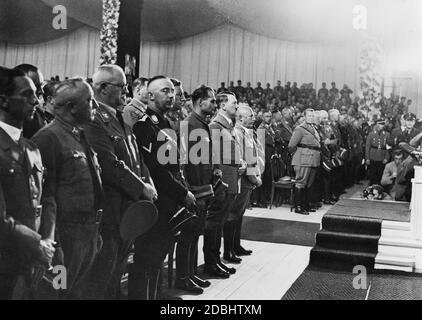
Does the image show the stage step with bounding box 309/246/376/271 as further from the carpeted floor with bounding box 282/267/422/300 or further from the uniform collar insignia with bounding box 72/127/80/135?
the uniform collar insignia with bounding box 72/127/80/135

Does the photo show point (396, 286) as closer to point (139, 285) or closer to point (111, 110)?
point (139, 285)

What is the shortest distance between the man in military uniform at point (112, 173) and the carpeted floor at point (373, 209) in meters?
3.19

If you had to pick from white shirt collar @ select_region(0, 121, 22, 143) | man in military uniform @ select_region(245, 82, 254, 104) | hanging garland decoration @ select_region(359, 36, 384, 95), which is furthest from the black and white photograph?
man in military uniform @ select_region(245, 82, 254, 104)

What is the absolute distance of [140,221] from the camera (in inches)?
111

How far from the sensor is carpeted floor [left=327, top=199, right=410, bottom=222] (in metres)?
5.54

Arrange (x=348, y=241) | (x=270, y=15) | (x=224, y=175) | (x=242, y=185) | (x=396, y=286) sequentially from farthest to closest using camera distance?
(x=270, y=15) < (x=348, y=241) < (x=242, y=185) < (x=224, y=175) < (x=396, y=286)

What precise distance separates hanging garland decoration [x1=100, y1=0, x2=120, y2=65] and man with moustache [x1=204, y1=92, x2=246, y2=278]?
4681 millimetres

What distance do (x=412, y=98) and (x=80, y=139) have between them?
13624 millimetres

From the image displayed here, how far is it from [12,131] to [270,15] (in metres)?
11.3

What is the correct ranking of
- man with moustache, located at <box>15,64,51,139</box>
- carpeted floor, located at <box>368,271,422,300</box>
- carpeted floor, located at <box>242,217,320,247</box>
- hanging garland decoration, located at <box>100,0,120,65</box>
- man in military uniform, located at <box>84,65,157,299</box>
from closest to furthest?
man in military uniform, located at <box>84,65,157,299</box> < man with moustache, located at <box>15,64,51,139</box> < carpeted floor, located at <box>368,271,422,300</box> < carpeted floor, located at <box>242,217,320,247</box> < hanging garland decoration, located at <box>100,0,120,65</box>

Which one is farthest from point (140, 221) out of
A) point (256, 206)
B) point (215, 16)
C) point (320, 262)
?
point (215, 16)

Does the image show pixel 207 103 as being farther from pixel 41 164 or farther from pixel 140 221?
pixel 41 164

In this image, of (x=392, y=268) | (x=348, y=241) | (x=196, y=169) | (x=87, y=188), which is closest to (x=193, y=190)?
(x=196, y=169)

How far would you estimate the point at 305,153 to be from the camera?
25.5ft
